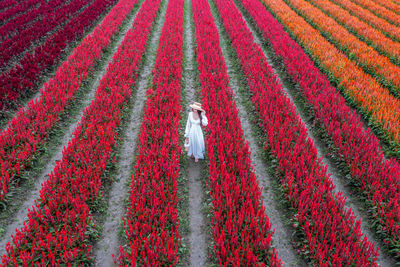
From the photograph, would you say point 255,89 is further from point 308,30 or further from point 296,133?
point 308,30

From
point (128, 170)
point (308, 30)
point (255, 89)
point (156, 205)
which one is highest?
point (308, 30)

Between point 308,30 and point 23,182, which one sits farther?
point 308,30

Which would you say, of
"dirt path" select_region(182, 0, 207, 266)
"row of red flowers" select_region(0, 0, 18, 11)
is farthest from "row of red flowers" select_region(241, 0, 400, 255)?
"row of red flowers" select_region(0, 0, 18, 11)

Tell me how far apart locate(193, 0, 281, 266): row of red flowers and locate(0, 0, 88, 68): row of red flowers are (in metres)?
9.12

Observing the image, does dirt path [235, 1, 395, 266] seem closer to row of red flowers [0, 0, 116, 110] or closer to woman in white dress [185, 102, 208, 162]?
woman in white dress [185, 102, 208, 162]

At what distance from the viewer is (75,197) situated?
5.13 metres

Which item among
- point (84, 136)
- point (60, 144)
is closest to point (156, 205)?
point (84, 136)

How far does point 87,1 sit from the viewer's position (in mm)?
21531

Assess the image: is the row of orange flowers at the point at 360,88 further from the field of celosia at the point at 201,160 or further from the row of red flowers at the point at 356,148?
the row of red flowers at the point at 356,148

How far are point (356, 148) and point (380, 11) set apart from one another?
1926 cm

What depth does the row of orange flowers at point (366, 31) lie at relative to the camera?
1309 cm

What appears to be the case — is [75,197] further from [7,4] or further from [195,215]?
[7,4]

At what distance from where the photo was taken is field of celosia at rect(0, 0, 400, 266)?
14.6 feet

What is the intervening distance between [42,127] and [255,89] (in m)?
6.72
